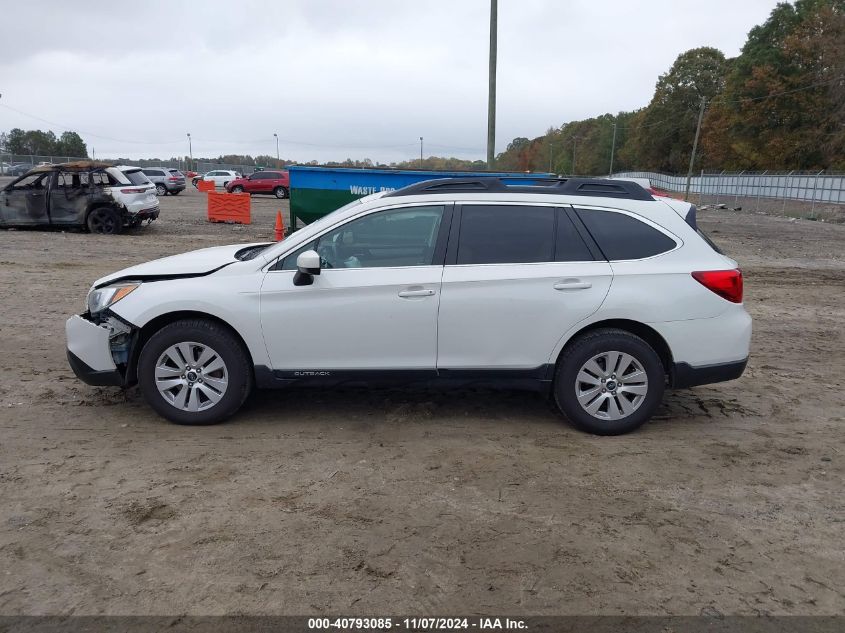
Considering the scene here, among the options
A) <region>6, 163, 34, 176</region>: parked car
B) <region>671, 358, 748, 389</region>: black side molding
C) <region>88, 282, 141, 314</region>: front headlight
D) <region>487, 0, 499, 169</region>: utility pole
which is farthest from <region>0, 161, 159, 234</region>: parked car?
<region>6, 163, 34, 176</region>: parked car

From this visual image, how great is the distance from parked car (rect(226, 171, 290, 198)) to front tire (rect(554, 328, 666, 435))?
112ft

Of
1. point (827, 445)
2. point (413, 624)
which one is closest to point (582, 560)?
point (413, 624)

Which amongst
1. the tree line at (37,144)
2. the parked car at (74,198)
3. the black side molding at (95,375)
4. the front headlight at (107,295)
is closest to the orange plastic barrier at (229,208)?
the parked car at (74,198)

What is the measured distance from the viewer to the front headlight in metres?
4.89

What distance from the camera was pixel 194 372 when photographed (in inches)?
190

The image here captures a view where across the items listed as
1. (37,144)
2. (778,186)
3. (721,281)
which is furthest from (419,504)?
(37,144)

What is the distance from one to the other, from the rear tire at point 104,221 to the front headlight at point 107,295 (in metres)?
13.0

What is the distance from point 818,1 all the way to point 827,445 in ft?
229

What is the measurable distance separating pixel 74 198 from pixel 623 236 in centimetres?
1562

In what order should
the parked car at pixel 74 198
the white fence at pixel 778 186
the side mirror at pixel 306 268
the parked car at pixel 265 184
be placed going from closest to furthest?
the side mirror at pixel 306 268, the parked car at pixel 74 198, the white fence at pixel 778 186, the parked car at pixel 265 184

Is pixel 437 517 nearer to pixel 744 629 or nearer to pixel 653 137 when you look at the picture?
pixel 744 629

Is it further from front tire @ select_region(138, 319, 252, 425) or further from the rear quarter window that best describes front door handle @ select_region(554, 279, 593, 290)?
front tire @ select_region(138, 319, 252, 425)

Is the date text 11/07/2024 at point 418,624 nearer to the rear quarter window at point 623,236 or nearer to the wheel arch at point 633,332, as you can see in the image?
the wheel arch at point 633,332

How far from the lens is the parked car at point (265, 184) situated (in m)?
37.3
